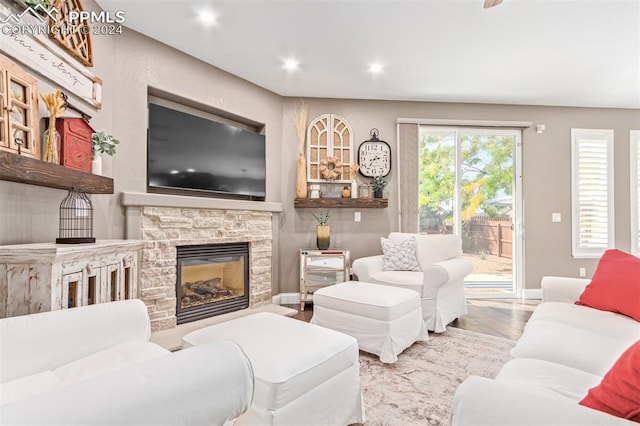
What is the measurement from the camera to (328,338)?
159cm

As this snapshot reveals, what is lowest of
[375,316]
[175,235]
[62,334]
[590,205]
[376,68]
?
[375,316]

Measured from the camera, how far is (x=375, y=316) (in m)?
2.32

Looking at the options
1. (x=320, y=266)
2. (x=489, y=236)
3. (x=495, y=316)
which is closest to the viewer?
(x=495, y=316)

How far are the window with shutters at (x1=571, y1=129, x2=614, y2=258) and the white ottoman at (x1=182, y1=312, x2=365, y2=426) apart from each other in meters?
4.33

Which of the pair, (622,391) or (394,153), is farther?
(394,153)

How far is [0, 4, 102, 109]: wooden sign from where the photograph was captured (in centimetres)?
161

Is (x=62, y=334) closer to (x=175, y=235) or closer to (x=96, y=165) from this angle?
(x=96, y=165)

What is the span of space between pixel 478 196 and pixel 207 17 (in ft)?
12.3

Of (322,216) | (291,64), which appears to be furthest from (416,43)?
(322,216)

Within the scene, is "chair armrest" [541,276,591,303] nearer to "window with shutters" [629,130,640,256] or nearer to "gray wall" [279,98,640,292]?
"gray wall" [279,98,640,292]

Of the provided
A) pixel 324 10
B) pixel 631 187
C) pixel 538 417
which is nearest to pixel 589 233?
pixel 631 187

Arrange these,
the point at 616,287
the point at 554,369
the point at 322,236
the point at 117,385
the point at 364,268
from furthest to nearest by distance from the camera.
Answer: the point at 322,236
the point at 364,268
the point at 616,287
the point at 554,369
the point at 117,385

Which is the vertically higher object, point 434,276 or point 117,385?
point 117,385

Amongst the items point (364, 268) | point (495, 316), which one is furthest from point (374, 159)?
point (495, 316)
